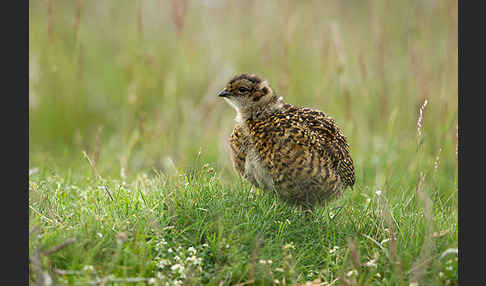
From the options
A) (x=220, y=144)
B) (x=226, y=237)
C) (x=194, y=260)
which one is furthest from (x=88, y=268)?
(x=220, y=144)

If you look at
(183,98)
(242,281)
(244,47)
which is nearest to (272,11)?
(244,47)

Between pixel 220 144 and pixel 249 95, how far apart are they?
7.13ft

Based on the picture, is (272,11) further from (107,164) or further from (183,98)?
(107,164)

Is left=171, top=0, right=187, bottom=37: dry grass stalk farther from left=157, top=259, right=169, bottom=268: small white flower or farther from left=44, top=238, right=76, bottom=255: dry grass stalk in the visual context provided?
left=44, top=238, right=76, bottom=255: dry grass stalk

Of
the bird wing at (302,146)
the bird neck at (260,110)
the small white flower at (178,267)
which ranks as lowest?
the small white flower at (178,267)

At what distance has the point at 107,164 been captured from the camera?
6105 mm

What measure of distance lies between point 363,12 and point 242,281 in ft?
30.8

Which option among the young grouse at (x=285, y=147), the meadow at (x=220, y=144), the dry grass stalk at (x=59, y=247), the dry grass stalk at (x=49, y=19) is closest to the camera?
the dry grass stalk at (x=59, y=247)

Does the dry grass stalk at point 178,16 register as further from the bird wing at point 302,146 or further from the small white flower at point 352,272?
the small white flower at point 352,272

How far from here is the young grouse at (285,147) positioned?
Result: 4.24 m

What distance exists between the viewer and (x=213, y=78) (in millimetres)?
8648

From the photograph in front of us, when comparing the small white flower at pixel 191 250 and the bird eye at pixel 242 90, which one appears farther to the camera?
the bird eye at pixel 242 90

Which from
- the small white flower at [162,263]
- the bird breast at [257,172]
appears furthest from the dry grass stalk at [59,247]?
the bird breast at [257,172]

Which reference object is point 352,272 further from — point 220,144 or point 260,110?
point 220,144
